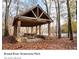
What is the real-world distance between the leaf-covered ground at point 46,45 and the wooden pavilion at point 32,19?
0.07m

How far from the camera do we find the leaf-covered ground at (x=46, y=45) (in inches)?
45.4

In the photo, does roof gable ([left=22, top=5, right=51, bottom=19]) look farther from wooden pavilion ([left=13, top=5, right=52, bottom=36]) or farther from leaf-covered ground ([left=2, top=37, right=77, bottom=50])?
leaf-covered ground ([left=2, top=37, right=77, bottom=50])

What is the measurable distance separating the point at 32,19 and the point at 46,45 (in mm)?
170

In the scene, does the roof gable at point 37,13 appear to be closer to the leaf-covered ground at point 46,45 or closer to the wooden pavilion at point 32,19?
the wooden pavilion at point 32,19

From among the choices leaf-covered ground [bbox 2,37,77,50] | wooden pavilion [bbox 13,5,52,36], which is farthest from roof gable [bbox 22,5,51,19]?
leaf-covered ground [bbox 2,37,77,50]

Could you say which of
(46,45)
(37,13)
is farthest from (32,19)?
(46,45)

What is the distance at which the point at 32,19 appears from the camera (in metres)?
1.18

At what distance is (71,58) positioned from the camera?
1.16 meters

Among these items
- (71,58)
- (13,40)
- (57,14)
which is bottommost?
(71,58)

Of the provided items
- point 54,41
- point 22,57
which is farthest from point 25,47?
point 54,41

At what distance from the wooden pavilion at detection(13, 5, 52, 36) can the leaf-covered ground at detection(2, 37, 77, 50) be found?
7 cm

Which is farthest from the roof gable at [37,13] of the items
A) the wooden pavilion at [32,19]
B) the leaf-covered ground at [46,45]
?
the leaf-covered ground at [46,45]

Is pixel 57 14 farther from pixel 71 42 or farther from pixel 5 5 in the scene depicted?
pixel 5 5

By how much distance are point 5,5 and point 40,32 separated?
0.25 meters
